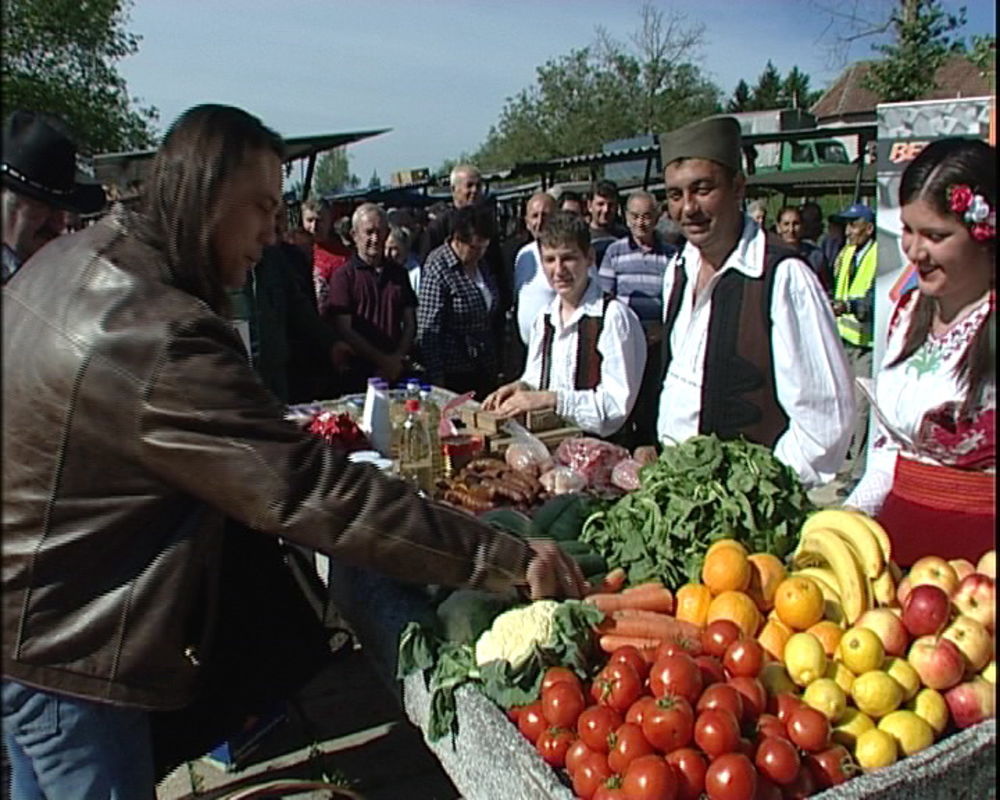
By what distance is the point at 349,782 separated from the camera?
3.24m

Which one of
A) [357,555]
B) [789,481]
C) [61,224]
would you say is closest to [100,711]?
[357,555]

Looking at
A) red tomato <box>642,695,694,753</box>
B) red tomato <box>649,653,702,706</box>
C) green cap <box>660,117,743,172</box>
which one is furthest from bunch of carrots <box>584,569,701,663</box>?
green cap <box>660,117,743,172</box>

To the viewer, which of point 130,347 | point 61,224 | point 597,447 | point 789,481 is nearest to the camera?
point 130,347

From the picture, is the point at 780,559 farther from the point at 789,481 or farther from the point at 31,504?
the point at 31,504

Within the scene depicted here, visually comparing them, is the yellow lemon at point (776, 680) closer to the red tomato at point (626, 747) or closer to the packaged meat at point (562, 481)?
the red tomato at point (626, 747)

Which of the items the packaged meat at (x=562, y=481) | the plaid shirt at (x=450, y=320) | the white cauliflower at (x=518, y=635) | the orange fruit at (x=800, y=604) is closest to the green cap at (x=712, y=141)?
the packaged meat at (x=562, y=481)

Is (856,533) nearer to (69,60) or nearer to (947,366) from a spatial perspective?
(947,366)

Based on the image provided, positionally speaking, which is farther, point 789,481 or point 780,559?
point 789,481

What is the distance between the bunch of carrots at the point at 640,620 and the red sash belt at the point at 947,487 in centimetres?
66

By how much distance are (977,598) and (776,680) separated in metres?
0.47

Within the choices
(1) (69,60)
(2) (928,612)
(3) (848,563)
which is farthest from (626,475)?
(1) (69,60)

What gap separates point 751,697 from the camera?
5.87 feet

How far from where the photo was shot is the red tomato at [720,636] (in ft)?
6.28

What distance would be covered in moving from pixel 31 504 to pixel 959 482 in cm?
199
